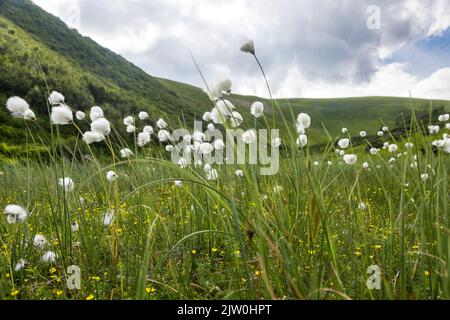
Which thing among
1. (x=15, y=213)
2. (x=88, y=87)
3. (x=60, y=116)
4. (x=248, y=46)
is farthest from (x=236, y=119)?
(x=88, y=87)

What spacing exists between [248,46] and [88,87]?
38.2 metres

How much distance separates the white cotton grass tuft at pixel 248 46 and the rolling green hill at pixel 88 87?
322 mm

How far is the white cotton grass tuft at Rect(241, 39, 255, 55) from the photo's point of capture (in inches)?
82.9

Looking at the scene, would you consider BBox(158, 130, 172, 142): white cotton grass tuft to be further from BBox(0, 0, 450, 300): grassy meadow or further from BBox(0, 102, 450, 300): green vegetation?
BBox(0, 102, 450, 300): green vegetation

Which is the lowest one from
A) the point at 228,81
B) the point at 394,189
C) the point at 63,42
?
the point at 394,189

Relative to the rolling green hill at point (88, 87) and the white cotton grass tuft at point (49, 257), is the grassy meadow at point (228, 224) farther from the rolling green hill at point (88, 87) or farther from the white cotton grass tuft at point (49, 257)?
the rolling green hill at point (88, 87)

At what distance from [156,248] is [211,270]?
1.61 feet

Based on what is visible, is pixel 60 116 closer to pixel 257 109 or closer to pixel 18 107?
pixel 18 107

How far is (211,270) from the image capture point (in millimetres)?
2686

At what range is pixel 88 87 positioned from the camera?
36.3 meters

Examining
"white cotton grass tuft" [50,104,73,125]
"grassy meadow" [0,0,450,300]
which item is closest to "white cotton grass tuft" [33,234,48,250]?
"grassy meadow" [0,0,450,300]
